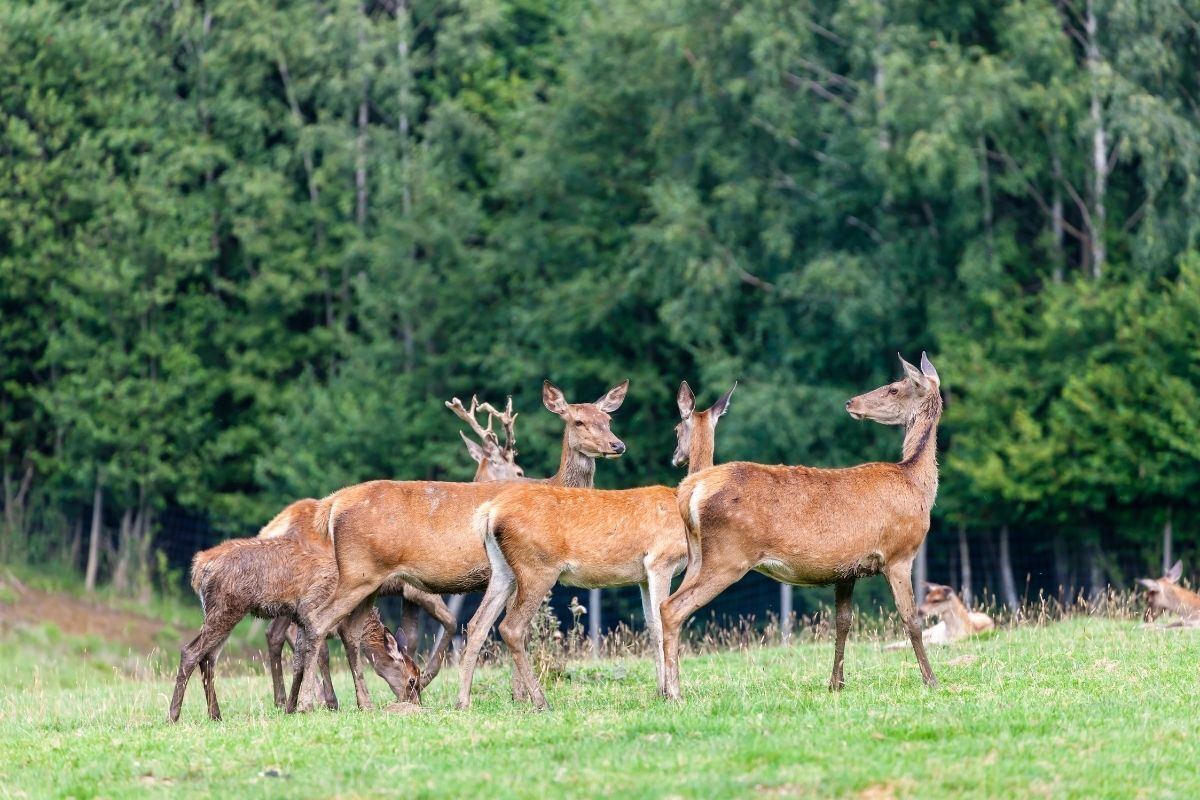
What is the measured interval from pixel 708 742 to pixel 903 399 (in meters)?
3.85

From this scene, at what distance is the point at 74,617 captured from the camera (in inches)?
1145

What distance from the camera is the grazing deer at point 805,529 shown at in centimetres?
1154

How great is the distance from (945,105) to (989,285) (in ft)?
9.71

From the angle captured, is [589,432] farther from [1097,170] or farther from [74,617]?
[1097,170]

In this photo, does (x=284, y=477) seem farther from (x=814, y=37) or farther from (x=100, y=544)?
(x=814, y=37)

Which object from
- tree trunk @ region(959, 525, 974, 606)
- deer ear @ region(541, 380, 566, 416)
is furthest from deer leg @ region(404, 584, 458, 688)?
tree trunk @ region(959, 525, 974, 606)

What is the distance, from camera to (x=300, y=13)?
36656 millimetres

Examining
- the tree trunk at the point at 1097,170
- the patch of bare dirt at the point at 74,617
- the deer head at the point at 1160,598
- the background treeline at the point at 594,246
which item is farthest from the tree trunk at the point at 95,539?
the deer head at the point at 1160,598

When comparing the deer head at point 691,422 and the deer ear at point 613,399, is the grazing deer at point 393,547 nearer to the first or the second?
the deer head at point 691,422

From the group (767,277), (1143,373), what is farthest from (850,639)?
(767,277)

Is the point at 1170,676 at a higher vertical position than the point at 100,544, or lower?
higher

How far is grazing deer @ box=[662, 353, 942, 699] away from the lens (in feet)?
37.9

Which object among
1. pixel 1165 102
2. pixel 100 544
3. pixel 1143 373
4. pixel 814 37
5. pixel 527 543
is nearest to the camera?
pixel 527 543

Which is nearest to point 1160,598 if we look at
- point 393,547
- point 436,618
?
point 436,618
